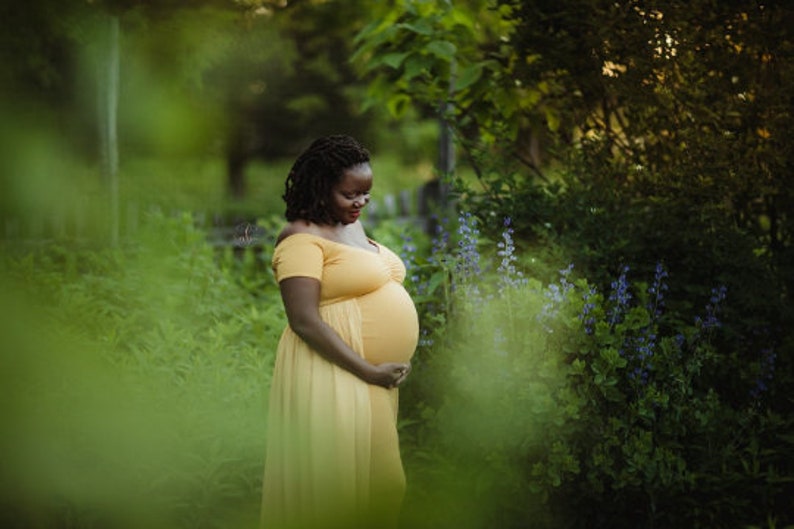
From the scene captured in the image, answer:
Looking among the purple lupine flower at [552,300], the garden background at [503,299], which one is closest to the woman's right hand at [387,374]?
the garden background at [503,299]

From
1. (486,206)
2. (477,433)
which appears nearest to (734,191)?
(486,206)

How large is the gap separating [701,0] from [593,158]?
98 cm

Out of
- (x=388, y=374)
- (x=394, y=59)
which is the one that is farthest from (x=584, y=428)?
(x=394, y=59)

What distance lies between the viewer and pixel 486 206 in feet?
16.8

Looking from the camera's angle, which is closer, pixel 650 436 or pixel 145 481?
pixel 650 436

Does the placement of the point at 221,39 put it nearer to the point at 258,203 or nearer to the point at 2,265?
the point at 2,265

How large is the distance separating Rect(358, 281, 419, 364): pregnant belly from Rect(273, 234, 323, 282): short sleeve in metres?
0.24

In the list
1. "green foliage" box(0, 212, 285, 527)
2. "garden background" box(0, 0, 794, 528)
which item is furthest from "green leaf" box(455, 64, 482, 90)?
"green foliage" box(0, 212, 285, 527)

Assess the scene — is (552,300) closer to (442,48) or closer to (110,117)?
(442,48)

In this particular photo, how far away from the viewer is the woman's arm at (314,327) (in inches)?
115

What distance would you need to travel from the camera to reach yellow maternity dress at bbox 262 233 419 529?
3.05m

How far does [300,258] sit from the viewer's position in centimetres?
291

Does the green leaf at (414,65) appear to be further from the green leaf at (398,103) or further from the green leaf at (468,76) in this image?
the green leaf at (398,103)

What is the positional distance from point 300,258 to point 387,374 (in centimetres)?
51
